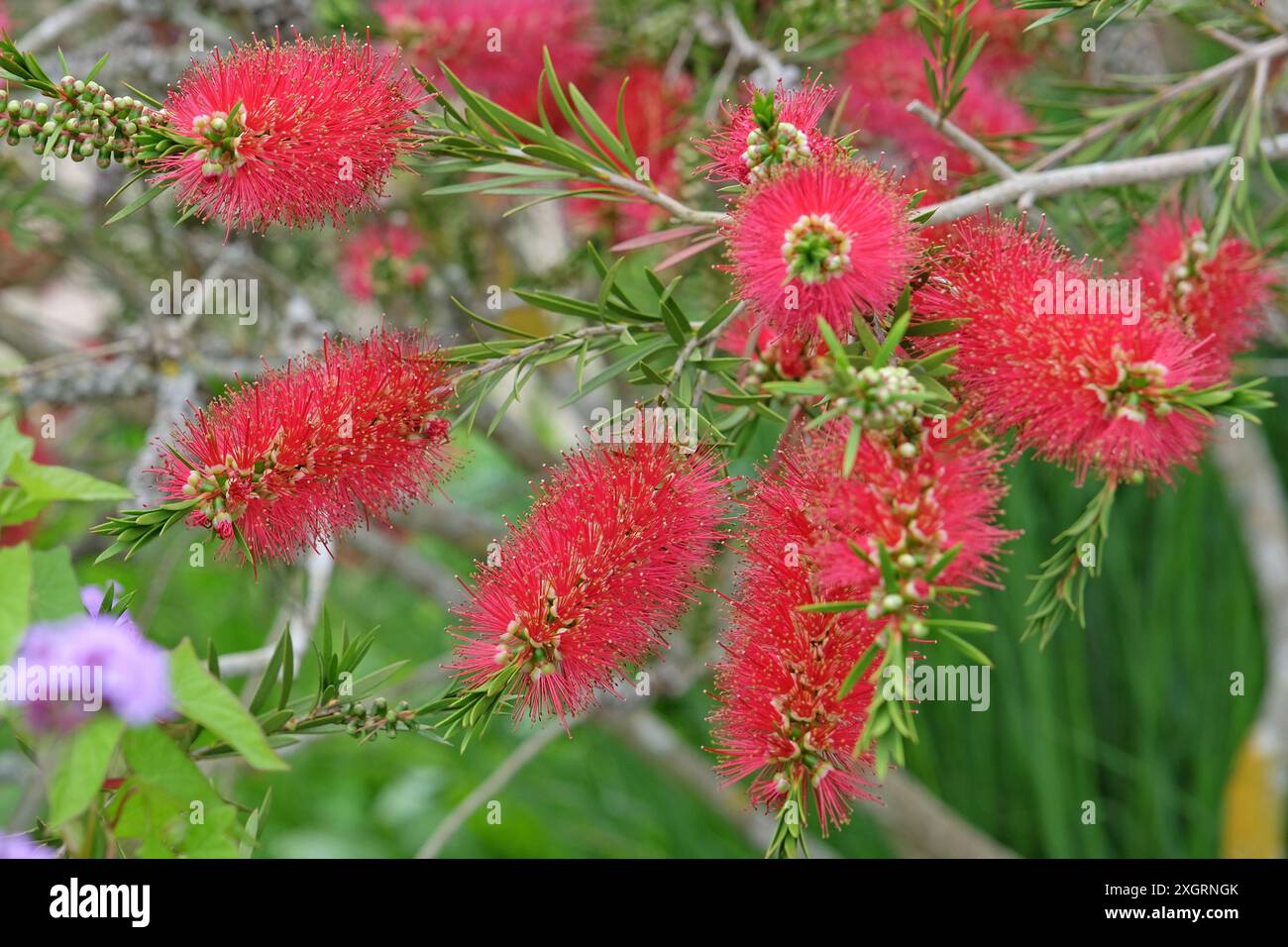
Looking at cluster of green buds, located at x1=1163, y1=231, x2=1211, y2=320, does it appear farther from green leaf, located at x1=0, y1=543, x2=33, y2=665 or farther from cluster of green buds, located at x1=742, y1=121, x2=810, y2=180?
green leaf, located at x1=0, y1=543, x2=33, y2=665

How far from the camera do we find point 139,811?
21.3 inches

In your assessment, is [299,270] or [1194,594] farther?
[1194,594]

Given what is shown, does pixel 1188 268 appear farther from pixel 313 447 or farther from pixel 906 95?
pixel 313 447

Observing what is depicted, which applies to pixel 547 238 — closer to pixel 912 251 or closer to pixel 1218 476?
pixel 1218 476

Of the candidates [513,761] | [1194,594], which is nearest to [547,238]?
[513,761]

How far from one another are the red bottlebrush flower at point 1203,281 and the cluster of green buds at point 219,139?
1.78 feet

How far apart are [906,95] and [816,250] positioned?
0.60m

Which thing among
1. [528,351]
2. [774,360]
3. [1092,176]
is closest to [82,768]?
[528,351]

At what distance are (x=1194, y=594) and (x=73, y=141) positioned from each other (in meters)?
1.51

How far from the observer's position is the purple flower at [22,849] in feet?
1.78

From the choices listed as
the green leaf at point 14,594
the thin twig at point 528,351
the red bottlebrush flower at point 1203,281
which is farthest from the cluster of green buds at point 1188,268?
the green leaf at point 14,594

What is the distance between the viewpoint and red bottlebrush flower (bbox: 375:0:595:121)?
1.08 metres

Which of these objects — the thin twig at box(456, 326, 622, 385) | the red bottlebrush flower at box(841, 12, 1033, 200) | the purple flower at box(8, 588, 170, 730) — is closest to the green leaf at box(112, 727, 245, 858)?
the purple flower at box(8, 588, 170, 730)

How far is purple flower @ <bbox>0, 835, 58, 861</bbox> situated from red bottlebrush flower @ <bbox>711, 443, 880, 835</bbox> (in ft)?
1.16
